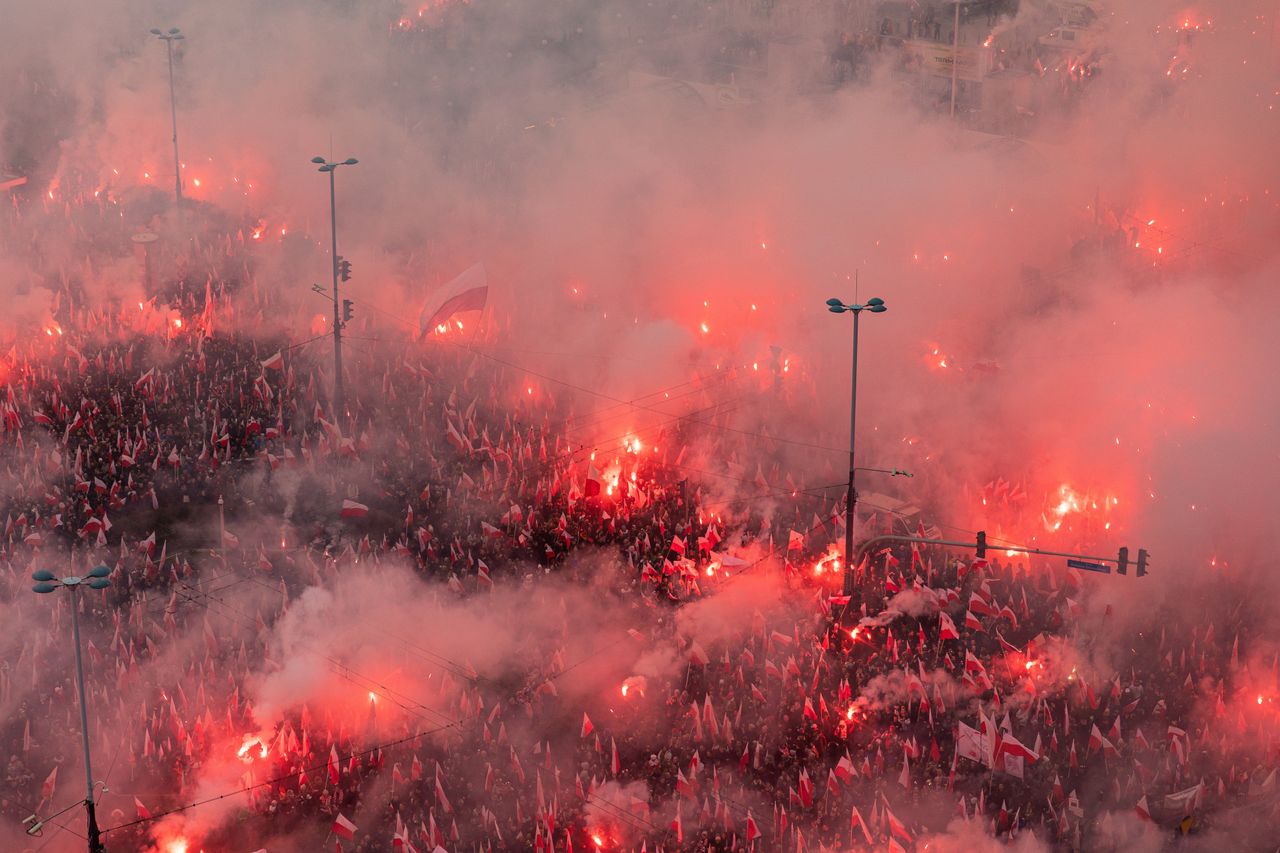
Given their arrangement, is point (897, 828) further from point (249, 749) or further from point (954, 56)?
point (954, 56)

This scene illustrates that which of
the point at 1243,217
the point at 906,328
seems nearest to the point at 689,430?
the point at 906,328

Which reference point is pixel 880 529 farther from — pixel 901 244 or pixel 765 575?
pixel 901 244

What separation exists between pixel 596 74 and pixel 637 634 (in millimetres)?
23867

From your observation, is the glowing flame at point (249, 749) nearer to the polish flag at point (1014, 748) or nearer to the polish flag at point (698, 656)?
the polish flag at point (698, 656)

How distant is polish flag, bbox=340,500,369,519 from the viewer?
22672mm

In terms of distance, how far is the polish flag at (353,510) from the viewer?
74.4ft

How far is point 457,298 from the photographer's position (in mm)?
27047

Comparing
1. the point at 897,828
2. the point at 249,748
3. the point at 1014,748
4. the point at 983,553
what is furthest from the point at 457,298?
the point at 897,828

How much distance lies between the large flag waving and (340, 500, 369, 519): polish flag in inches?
207

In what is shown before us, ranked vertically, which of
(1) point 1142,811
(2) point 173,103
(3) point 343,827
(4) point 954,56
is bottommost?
(3) point 343,827

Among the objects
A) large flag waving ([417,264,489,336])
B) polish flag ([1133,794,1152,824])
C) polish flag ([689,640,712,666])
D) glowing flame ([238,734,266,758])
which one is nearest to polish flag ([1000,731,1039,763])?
polish flag ([1133,794,1152,824])

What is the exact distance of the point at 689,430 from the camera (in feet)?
85.3

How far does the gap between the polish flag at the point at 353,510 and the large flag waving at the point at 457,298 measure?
5260 millimetres

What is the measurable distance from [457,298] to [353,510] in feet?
19.1
